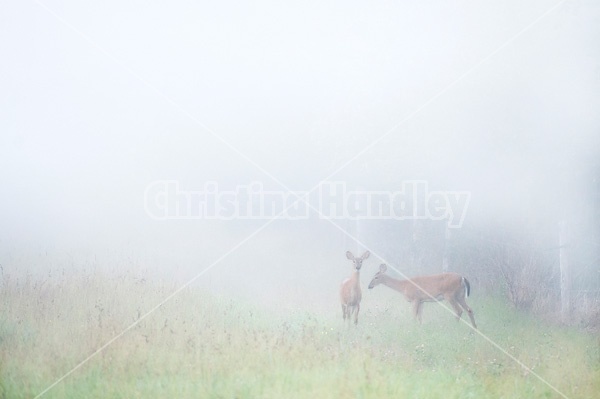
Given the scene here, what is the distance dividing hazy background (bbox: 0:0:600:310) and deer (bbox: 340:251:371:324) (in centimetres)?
20

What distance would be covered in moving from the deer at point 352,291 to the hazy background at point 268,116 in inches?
7.9

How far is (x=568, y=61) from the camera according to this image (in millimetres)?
8523

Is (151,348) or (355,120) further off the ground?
(355,120)

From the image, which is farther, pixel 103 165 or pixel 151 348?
pixel 103 165

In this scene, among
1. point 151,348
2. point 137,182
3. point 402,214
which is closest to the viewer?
point 151,348

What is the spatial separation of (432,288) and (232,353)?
299cm

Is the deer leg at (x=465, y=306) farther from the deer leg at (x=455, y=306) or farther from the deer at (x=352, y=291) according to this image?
the deer at (x=352, y=291)

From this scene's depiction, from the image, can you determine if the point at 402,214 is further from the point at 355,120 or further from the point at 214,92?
the point at 214,92

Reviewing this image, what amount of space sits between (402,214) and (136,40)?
3.90m

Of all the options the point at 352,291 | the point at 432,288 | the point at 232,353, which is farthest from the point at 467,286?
the point at 232,353

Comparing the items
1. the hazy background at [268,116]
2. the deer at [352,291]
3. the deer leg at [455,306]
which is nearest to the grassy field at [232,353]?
the deer at [352,291]

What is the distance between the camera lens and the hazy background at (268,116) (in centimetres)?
801

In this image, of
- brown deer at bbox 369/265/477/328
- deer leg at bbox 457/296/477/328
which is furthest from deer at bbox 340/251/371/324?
deer leg at bbox 457/296/477/328

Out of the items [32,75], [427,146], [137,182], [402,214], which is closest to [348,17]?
[427,146]
